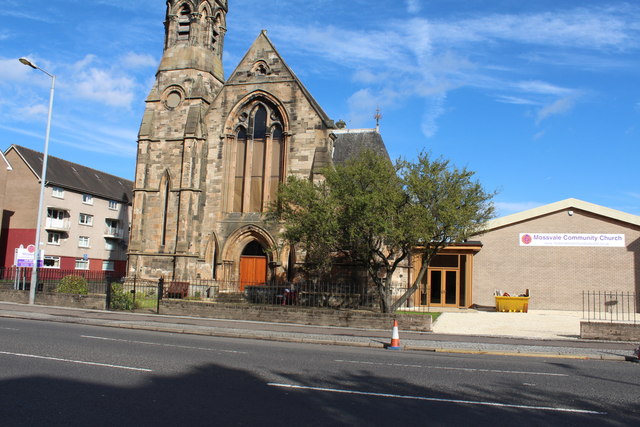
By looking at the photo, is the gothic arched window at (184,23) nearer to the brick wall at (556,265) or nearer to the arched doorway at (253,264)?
the arched doorway at (253,264)

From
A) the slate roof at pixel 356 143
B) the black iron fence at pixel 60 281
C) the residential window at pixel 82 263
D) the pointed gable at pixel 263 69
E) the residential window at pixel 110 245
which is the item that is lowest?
the black iron fence at pixel 60 281

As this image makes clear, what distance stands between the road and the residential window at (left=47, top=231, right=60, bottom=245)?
41.1 meters

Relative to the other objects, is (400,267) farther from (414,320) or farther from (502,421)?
(502,421)

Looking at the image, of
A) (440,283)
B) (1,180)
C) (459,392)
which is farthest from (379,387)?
(1,180)

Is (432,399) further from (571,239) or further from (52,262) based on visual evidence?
(52,262)

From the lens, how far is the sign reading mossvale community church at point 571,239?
2994 cm

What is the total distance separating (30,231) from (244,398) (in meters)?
46.2

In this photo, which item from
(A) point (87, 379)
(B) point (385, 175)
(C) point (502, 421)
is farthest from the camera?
(B) point (385, 175)

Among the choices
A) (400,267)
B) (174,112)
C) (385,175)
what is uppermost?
(174,112)

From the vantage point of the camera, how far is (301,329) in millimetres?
17875

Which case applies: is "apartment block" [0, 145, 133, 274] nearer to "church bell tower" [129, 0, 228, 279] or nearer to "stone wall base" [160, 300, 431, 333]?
"church bell tower" [129, 0, 228, 279]

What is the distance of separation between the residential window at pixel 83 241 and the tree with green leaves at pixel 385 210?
38.0 meters

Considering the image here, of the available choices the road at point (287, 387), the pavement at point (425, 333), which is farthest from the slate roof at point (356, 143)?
the road at point (287, 387)

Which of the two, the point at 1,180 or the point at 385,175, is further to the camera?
the point at 1,180
